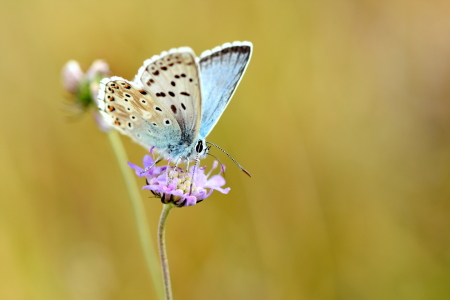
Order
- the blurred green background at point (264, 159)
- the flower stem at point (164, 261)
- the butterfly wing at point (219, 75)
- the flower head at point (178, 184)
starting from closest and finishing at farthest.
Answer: the flower stem at point (164, 261) → the flower head at point (178, 184) → the butterfly wing at point (219, 75) → the blurred green background at point (264, 159)

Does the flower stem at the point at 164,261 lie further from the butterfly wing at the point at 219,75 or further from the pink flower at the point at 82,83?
the pink flower at the point at 82,83

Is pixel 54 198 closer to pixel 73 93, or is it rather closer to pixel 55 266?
pixel 55 266

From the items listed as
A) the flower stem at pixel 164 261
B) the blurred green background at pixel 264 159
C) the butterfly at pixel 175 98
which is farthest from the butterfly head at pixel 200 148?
the blurred green background at pixel 264 159

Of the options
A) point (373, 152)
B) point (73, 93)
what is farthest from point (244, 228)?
point (73, 93)

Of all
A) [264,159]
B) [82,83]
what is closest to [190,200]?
[82,83]

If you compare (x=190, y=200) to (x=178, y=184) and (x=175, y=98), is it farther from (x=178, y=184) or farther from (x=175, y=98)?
(x=175, y=98)

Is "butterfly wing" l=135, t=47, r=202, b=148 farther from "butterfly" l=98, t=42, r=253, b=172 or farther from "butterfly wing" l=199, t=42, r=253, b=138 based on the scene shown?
"butterfly wing" l=199, t=42, r=253, b=138
